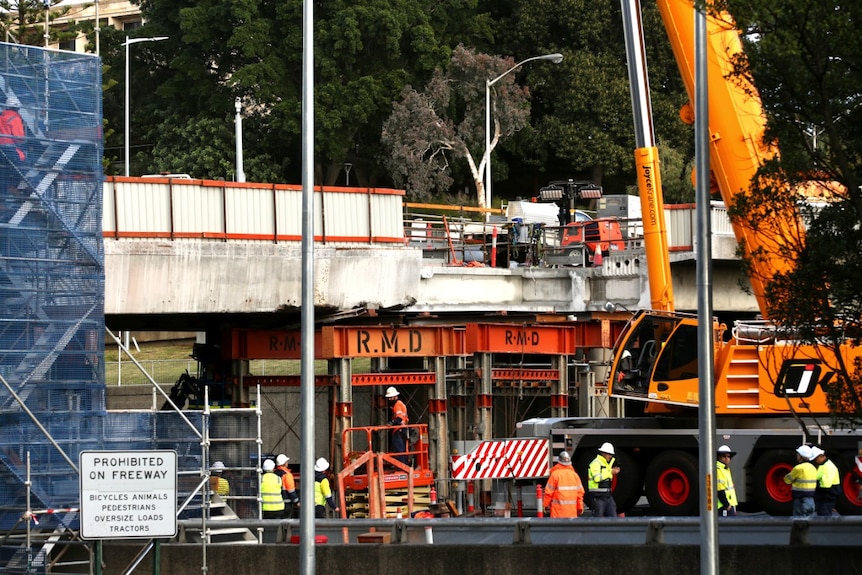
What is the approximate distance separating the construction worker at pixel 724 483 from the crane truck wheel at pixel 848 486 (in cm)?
215

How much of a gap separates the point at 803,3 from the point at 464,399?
77.1 ft

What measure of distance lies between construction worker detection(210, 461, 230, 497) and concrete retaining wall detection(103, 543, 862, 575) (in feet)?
12.5

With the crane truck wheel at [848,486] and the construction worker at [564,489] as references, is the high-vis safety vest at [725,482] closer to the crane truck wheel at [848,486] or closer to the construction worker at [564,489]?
the construction worker at [564,489]

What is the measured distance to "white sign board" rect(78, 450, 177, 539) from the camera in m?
13.9

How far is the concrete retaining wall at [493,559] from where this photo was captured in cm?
1795

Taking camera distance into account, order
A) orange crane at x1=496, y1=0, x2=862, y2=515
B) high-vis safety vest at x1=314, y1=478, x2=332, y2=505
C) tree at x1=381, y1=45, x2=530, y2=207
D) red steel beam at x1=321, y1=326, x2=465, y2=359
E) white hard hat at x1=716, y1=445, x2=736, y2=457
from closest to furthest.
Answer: white hard hat at x1=716, y1=445, x2=736, y2=457 < orange crane at x1=496, y1=0, x2=862, y2=515 < high-vis safety vest at x1=314, y1=478, x2=332, y2=505 < red steel beam at x1=321, y1=326, x2=465, y2=359 < tree at x1=381, y1=45, x2=530, y2=207

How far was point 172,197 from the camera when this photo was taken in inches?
1168

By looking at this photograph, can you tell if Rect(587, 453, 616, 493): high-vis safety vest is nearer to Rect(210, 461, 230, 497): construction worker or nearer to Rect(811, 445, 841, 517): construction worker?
Rect(811, 445, 841, 517): construction worker

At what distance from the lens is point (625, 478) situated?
80.2 feet

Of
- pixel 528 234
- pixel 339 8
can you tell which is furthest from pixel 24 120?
pixel 339 8

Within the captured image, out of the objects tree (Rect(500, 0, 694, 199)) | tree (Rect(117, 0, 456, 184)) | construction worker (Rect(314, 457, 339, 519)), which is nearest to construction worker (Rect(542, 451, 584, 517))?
construction worker (Rect(314, 457, 339, 519))

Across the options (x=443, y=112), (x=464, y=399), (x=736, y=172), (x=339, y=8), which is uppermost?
(x=339, y=8)

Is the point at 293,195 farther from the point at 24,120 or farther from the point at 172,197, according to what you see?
the point at 24,120

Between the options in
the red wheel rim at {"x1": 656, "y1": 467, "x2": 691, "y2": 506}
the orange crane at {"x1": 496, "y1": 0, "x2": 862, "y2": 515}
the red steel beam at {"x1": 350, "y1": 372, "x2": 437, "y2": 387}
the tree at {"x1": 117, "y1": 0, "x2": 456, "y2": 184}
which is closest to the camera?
the orange crane at {"x1": 496, "y1": 0, "x2": 862, "y2": 515}
